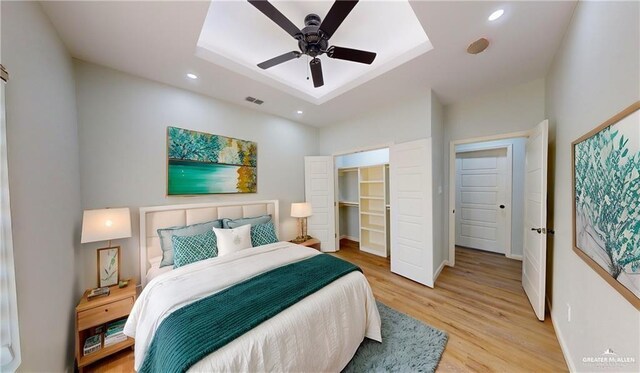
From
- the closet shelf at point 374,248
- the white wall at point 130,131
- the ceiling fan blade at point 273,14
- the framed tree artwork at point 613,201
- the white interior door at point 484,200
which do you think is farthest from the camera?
the closet shelf at point 374,248

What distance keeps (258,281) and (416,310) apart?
1.80 m

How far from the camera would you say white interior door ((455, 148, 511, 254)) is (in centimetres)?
379

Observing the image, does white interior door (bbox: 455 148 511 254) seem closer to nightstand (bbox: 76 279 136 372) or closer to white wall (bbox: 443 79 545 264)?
white wall (bbox: 443 79 545 264)

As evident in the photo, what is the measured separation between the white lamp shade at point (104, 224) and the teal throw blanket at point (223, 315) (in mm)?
1153

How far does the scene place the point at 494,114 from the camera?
283 centimetres

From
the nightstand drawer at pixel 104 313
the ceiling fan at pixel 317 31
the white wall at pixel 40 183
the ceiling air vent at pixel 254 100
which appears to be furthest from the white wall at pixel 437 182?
the white wall at pixel 40 183

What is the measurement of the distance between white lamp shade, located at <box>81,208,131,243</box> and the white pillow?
799mm

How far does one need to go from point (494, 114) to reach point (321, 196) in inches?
116

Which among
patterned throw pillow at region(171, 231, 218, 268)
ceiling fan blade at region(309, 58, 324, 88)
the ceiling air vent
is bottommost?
patterned throw pillow at region(171, 231, 218, 268)

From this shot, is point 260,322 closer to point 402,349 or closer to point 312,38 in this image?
point 402,349

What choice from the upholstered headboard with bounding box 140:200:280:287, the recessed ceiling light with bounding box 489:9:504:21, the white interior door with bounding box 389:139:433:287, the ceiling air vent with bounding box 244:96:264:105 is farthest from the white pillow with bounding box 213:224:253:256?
the recessed ceiling light with bounding box 489:9:504:21

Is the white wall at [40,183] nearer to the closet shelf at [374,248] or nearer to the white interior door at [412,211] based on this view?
the white interior door at [412,211]

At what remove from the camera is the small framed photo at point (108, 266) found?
195cm

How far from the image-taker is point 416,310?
2.27m
